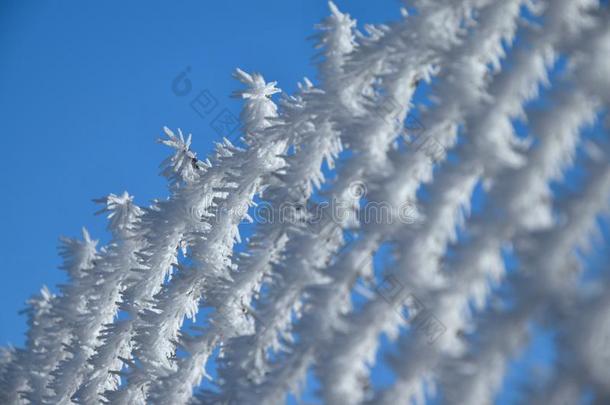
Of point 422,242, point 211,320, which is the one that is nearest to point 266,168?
point 211,320

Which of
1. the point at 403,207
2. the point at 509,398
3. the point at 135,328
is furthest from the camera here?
the point at 135,328

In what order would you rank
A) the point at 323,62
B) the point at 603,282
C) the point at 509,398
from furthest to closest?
the point at 323,62 < the point at 509,398 < the point at 603,282

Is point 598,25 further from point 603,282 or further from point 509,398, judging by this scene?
point 509,398

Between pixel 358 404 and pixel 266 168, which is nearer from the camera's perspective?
pixel 358 404

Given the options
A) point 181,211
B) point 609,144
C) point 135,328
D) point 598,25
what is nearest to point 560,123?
point 609,144

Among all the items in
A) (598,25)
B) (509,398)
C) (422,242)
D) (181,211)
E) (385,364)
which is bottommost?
(509,398)

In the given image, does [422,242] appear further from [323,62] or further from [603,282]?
[323,62]

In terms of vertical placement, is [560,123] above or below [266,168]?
below
